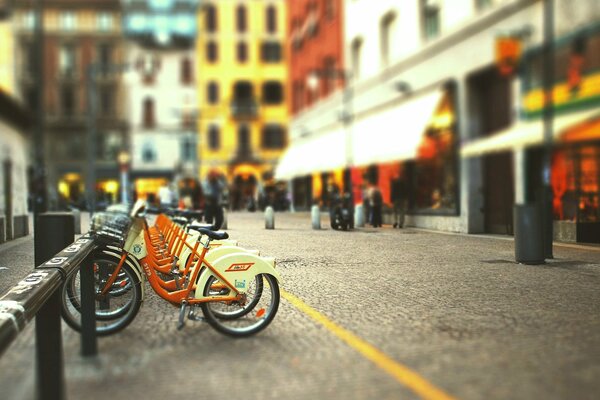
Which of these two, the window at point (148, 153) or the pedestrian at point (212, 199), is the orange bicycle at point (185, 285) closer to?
the pedestrian at point (212, 199)

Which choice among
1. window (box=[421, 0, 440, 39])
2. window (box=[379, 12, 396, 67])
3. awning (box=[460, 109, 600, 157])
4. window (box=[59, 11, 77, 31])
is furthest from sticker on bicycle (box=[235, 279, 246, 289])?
window (box=[59, 11, 77, 31])

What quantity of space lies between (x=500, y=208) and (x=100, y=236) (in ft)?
51.9

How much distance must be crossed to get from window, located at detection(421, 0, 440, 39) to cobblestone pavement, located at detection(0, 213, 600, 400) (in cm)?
1422

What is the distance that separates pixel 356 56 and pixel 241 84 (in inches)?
1311

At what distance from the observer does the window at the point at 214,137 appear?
6397cm

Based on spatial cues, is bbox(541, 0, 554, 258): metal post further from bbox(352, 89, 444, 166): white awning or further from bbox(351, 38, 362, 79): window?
bbox(351, 38, 362, 79): window

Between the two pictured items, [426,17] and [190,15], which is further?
[190,15]

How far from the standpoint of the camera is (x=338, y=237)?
19.0m

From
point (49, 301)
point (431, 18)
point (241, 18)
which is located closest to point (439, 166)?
point (431, 18)

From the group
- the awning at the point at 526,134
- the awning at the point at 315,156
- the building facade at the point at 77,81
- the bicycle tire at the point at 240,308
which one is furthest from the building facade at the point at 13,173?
the building facade at the point at 77,81

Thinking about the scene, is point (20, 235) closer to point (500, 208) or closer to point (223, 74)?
point (500, 208)

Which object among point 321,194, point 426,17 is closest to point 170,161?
point 321,194

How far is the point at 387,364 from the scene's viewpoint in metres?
5.34

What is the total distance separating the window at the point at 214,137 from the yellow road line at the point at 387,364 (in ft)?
187
